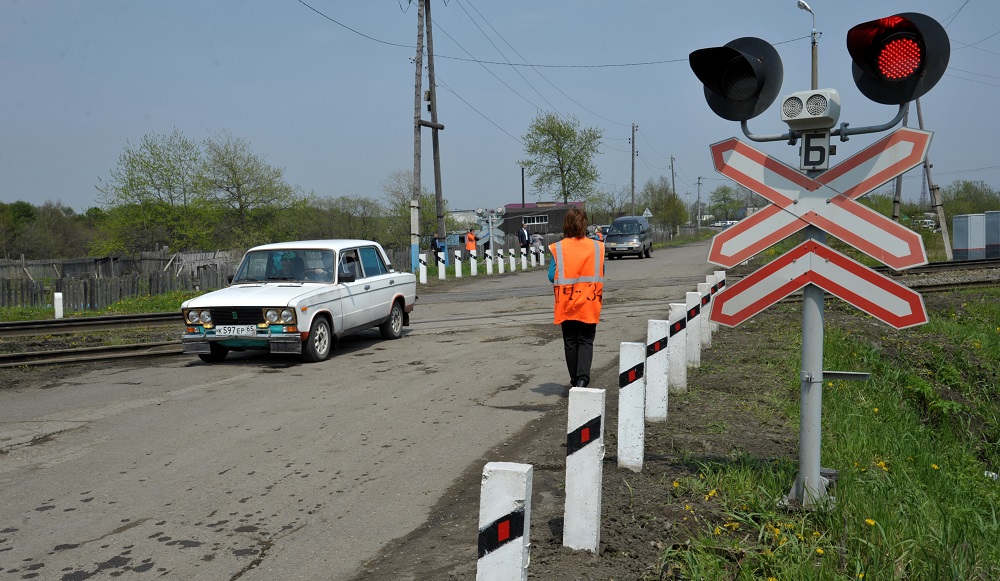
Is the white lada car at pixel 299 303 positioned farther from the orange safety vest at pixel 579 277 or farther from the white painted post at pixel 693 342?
the white painted post at pixel 693 342

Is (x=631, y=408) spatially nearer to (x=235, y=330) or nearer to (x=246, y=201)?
(x=235, y=330)

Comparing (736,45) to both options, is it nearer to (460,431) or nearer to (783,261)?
(783,261)

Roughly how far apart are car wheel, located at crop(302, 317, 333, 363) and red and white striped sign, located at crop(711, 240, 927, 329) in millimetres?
7042

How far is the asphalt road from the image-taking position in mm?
4387

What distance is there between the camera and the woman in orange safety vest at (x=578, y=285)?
7348 mm

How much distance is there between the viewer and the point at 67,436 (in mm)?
7035

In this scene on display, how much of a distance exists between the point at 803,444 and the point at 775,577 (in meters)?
1.07

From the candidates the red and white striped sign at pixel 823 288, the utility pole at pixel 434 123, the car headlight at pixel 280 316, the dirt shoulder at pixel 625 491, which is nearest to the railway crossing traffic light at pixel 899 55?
the red and white striped sign at pixel 823 288

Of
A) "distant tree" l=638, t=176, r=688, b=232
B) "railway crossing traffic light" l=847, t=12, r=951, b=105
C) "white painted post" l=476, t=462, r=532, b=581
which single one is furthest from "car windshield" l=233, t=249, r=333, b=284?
"distant tree" l=638, t=176, r=688, b=232

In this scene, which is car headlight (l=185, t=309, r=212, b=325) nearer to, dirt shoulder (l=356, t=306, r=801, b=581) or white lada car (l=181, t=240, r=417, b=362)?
white lada car (l=181, t=240, r=417, b=362)

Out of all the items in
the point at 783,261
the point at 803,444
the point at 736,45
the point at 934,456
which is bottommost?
the point at 934,456

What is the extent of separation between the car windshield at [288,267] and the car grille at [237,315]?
118cm

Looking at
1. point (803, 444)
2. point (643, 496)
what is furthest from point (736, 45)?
point (643, 496)

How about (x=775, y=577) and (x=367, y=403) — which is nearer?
(x=775, y=577)
